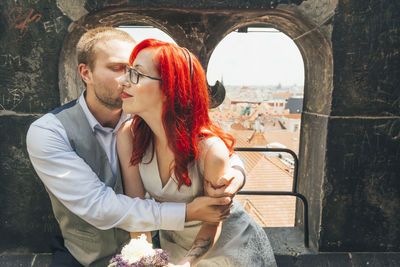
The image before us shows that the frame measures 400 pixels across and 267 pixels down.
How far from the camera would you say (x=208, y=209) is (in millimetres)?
1580

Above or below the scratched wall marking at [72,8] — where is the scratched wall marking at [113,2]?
above

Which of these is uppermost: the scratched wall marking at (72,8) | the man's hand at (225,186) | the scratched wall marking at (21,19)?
the scratched wall marking at (72,8)

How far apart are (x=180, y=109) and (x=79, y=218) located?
2.90ft

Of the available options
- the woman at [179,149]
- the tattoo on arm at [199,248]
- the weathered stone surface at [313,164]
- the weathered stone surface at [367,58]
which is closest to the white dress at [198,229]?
the woman at [179,149]

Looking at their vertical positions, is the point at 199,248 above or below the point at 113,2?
below

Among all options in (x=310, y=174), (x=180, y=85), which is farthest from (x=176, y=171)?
(x=310, y=174)

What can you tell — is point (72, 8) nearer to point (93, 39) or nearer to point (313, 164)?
point (93, 39)

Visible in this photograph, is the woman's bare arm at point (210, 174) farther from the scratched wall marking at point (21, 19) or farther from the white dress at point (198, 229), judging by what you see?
the scratched wall marking at point (21, 19)

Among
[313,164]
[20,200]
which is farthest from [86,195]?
[313,164]

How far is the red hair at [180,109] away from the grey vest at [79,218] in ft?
0.67

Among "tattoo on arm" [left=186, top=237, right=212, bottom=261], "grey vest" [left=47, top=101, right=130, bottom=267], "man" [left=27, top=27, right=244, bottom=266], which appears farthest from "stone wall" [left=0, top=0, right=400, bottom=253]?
"tattoo on arm" [left=186, top=237, right=212, bottom=261]

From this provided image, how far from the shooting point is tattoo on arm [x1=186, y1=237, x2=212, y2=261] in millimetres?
1567

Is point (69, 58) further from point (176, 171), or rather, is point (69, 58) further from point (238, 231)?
point (238, 231)

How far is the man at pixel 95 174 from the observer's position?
1.58m
